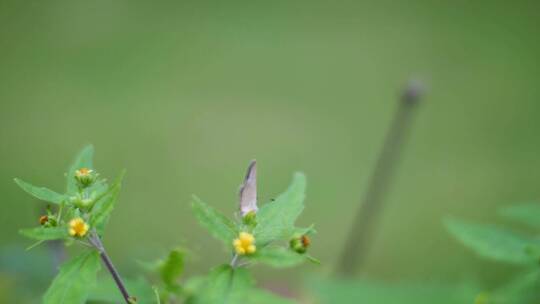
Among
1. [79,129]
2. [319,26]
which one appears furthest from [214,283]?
[319,26]

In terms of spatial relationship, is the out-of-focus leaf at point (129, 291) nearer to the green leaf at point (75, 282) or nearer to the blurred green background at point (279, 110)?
the green leaf at point (75, 282)

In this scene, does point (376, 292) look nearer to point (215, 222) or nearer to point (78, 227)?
point (215, 222)

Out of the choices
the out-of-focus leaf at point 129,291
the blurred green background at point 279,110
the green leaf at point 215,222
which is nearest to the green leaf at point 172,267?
the out-of-focus leaf at point 129,291

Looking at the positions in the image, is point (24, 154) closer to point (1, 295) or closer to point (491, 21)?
point (1, 295)

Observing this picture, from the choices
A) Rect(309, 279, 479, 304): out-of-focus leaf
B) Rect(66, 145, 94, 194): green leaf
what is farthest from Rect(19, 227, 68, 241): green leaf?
Rect(309, 279, 479, 304): out-of-focus leaf

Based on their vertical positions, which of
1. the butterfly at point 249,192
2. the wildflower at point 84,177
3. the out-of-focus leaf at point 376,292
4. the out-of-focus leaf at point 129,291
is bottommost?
the out-of-focus leaf at point 376,292
